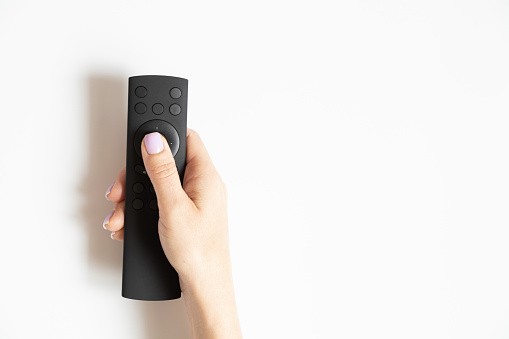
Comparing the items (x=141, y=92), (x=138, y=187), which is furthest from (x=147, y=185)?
(x=141, y=92)

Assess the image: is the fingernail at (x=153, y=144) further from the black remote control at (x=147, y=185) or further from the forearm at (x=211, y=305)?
the forearm at (x=211, y=305)

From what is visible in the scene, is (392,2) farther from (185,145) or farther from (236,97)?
(185,145)

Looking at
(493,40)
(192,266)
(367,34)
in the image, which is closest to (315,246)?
(192,266)

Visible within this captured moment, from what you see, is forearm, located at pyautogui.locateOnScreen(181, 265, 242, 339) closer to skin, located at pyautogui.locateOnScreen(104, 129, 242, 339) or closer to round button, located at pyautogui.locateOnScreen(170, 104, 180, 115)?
skin, located at pyautogui.locateOnScreen(104, 129, 242, 339)

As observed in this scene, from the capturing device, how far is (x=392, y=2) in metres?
0.68

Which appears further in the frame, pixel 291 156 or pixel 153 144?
pixel 291 156

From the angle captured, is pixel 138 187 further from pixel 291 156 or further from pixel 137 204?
pixel 291 156

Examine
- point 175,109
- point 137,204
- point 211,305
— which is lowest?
point 211,305

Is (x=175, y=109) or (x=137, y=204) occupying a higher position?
(x=175, y=109)

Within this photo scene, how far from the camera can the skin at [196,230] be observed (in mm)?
511

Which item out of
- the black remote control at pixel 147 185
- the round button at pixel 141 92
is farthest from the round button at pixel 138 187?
the round button at pixel 141 92

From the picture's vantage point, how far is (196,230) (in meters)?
0.54

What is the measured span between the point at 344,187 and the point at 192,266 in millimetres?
253

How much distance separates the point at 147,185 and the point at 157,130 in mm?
68
